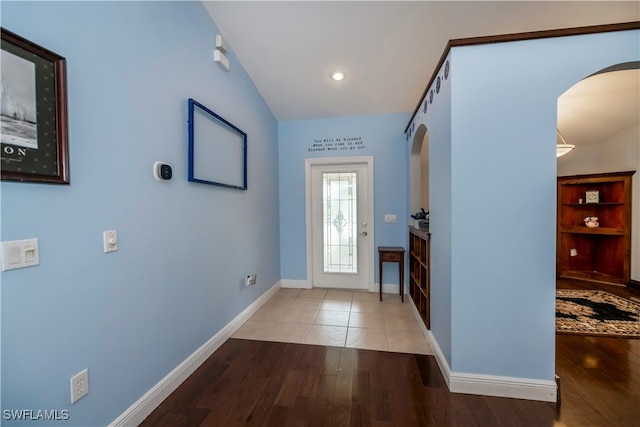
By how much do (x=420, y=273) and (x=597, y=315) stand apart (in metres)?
2.00

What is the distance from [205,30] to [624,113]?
529cm

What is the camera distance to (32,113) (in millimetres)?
996

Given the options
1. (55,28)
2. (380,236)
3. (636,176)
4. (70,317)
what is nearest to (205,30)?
(55,28)

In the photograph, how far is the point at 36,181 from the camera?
998mm

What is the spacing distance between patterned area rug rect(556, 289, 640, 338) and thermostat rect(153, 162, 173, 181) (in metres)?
3.72

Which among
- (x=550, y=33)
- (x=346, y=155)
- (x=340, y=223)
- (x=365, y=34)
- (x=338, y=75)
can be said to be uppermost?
(x=365, y=34)

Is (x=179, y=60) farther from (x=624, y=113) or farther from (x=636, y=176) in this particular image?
(x=636, y=176)

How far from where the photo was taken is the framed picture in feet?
3.05

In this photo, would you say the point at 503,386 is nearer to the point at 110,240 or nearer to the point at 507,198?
the point at 507,198

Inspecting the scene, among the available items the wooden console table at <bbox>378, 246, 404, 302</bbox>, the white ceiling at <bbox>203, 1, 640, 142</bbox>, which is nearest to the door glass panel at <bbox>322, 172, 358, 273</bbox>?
the wooden console table at <bbox>378, 246, 404, 302</bbox>

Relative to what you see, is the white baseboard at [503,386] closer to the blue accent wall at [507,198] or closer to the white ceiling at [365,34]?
the blue accent wall at [507,198]

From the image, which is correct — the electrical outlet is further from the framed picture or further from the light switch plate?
→ the framed picture

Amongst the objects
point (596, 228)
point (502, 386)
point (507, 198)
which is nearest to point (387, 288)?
point (502, 386)

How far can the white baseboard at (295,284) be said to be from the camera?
3.80 m
